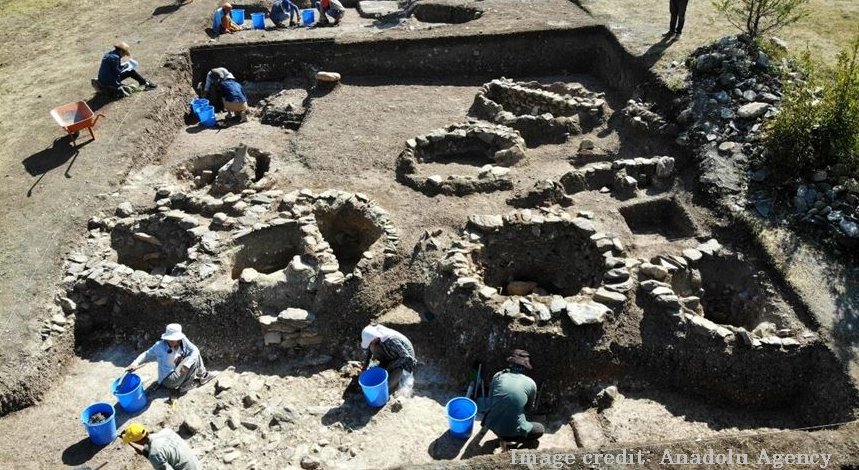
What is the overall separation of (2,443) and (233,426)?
101 inches

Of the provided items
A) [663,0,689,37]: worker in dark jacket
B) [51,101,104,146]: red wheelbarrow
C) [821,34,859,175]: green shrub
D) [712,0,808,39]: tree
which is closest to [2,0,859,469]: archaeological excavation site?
[51,101,104,146]: red wheelbarrow

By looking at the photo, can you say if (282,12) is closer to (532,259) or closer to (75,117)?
(75,117)

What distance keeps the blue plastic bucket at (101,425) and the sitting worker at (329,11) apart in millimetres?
12193

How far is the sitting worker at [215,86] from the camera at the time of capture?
13.3 m

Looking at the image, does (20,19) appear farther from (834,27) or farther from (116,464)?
(834,27)

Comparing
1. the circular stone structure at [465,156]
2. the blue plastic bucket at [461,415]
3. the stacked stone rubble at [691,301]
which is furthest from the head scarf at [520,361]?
the circular stone structure at [465,156]

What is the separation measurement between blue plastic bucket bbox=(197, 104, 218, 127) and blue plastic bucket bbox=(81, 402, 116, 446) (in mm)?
7369

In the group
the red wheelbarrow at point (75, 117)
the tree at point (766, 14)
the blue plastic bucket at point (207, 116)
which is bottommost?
the blue plastic bucket at point (207, 116)

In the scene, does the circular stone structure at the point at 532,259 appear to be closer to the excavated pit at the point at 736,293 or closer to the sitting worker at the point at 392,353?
the sitting worker at the point at 392,353

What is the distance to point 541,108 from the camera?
42.1 ft

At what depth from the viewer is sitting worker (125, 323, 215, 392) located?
7.51 metres

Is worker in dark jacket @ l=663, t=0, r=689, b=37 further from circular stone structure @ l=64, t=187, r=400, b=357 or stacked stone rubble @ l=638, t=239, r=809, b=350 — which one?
circular stone structure @ l=64, t=187, r=400, b=357

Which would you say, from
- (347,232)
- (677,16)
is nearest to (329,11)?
(677,16)

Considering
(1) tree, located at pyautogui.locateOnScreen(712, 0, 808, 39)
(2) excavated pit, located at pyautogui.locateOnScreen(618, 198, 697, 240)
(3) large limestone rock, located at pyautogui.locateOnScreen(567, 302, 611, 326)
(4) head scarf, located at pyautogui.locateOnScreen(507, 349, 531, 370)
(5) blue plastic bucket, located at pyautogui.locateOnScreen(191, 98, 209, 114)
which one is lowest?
(5) blue plastic bucket, located at pyautogui.locateOnScreen(191, 98, 209, 114)
